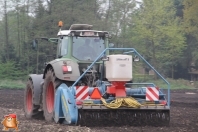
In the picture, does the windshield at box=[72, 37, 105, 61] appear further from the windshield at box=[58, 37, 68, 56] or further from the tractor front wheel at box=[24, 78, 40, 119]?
the tractor front wheel at box=[24, 78, 40, 119]

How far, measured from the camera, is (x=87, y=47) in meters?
13.1

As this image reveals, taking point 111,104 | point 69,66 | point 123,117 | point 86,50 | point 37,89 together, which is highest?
point 86,50

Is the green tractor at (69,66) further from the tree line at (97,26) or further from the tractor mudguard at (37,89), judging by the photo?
the tree line at (97,26)

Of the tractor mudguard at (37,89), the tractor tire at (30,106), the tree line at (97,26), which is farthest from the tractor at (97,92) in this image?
the tree line at (97,26)

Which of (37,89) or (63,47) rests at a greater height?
(63,47)

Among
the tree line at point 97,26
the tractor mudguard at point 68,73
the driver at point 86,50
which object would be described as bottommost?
the tractor mudguard at point 68,73

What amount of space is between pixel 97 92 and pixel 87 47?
2.18 m

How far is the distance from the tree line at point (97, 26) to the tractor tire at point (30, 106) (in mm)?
24485

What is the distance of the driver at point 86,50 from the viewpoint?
12890mm

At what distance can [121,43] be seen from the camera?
43719mm

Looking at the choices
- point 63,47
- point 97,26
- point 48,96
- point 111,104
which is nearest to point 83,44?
point 63,47

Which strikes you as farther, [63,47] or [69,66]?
[63,47]

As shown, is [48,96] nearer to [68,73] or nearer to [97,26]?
[68,73]

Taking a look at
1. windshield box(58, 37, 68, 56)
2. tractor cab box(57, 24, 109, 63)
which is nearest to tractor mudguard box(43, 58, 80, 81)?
tractor cab box(57, 24, 109, 63)
